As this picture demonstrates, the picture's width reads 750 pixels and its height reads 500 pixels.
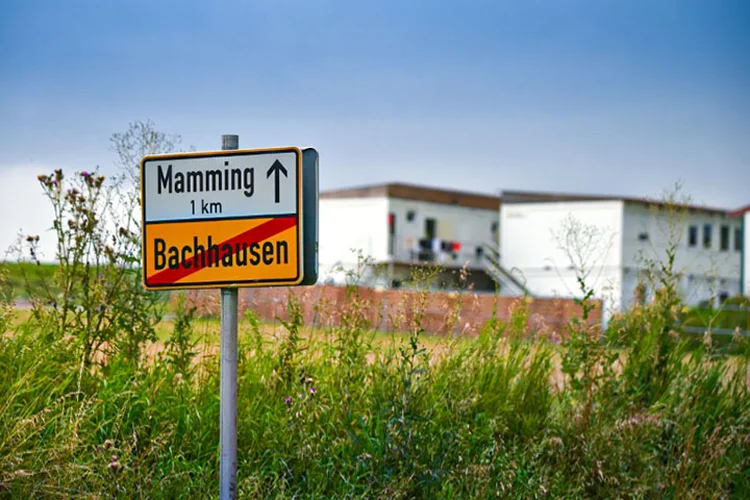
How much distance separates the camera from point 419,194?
4719cm

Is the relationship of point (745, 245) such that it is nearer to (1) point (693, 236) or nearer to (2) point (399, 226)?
(1) point (693, 236)

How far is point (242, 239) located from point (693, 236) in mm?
43792

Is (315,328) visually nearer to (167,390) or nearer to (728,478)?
(167,390)

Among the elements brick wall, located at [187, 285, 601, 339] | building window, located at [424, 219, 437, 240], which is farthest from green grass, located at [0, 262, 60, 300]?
building window, located at [424, 219, 437, 240]

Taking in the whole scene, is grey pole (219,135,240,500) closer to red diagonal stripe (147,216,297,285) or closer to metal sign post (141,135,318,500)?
metal sign post (141,135,318,500)

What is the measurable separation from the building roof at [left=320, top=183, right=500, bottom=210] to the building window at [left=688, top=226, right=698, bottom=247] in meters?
10.1

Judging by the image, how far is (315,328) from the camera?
6.62 m

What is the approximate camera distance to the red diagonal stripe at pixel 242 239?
150 inches

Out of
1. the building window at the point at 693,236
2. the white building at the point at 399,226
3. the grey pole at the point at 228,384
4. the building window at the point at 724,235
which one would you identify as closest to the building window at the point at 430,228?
the white building at the point at 399,226

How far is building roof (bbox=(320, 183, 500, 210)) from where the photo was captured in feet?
149

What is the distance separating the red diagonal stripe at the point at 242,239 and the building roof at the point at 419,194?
134ft

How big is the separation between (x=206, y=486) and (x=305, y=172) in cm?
183

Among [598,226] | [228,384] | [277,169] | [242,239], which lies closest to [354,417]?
[228,384]

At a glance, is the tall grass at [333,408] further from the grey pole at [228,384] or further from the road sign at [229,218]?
the road sign at [229,218]
